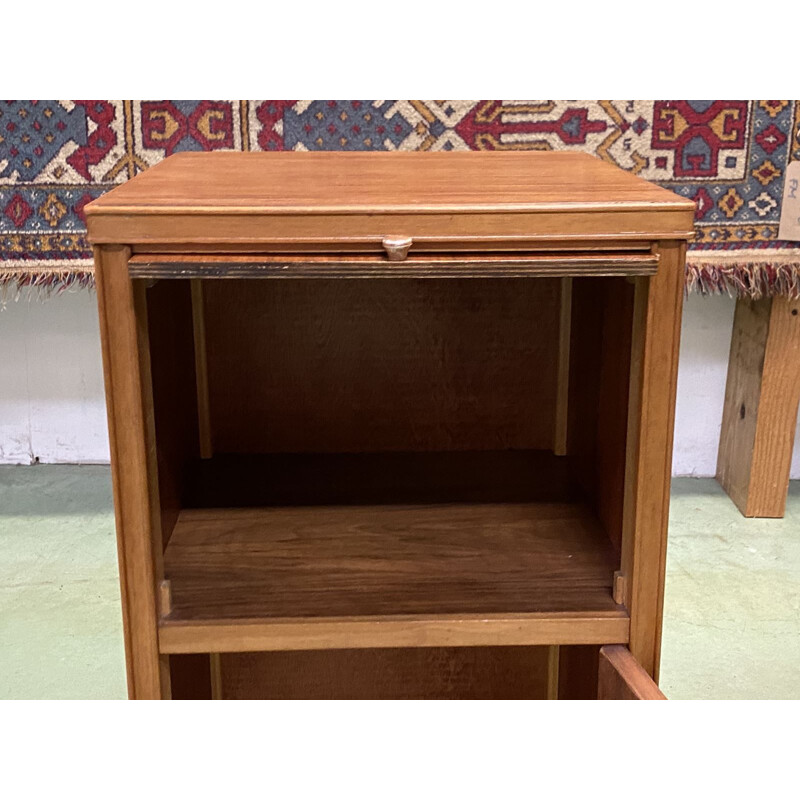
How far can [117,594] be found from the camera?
1567 mm

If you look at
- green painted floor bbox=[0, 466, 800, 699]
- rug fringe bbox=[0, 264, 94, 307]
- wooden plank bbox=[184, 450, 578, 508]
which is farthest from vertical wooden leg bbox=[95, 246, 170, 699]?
rug fringe bbox=[0, 264, 94, 307]

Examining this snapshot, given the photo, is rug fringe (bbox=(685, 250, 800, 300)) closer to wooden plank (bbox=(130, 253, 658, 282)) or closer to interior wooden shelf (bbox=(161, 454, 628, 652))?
interior wooden shelf (bbox=(161, 454, 628, 652))

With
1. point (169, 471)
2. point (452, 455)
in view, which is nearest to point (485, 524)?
point (452, 455)

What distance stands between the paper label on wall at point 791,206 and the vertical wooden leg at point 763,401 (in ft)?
0.46

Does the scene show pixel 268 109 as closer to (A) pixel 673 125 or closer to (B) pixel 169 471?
(A) pixel 673 125

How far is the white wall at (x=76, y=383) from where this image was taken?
190cm

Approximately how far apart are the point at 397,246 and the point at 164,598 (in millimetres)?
357

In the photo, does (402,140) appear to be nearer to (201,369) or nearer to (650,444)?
(201,369)

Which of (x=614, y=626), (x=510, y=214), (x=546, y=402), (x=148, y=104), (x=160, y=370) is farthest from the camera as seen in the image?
(x=148, y=104)

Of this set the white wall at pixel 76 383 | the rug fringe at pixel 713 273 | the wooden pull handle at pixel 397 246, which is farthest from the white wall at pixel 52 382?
the wooden pull handle at pixel 397 246

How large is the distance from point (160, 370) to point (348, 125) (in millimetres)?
686

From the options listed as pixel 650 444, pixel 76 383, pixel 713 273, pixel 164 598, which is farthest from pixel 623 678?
pixel 76 383

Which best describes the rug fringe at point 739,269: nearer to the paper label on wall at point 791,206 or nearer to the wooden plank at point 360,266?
the paper label on wall at point 791,206

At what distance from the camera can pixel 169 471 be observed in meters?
1.03
